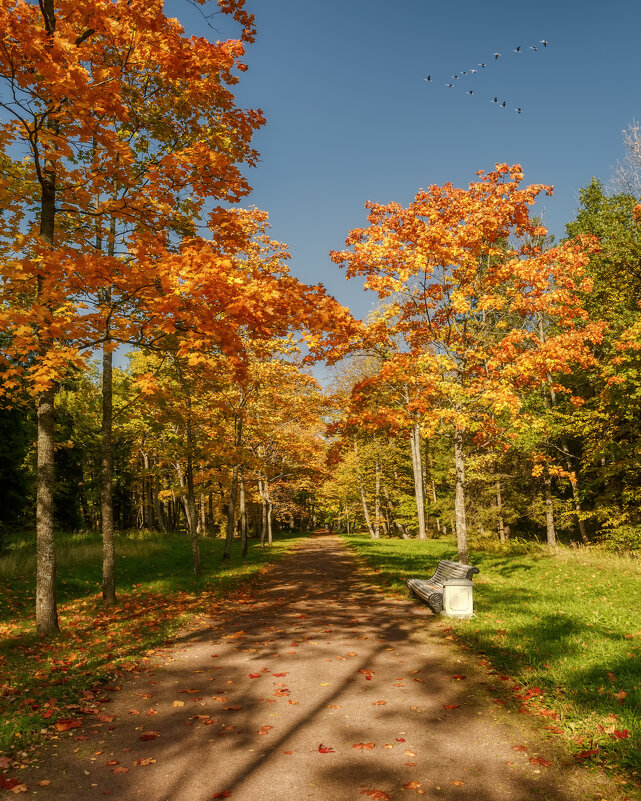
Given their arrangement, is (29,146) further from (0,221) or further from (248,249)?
(248,249)

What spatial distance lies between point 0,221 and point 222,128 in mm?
4133

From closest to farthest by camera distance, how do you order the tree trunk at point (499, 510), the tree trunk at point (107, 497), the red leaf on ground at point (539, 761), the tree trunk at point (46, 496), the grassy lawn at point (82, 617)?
the red leaf on ground at point (539, 761), the grassy lawn at point (82, 617), the tree trunk at point (46, 496), the tree trunk at point (107, 497), the tree trunk at point (499, 510)

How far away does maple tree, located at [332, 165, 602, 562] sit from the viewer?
1058cm

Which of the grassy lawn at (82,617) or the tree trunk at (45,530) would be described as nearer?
the grassy lawn at (82,617)

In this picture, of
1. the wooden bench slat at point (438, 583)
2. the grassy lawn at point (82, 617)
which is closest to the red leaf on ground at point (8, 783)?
the grassy lawn at point (82, 617)

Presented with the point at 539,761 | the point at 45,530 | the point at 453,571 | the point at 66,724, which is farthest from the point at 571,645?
the point at 45,530

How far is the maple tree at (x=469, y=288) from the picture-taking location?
10.6 metres

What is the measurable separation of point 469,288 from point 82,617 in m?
11.1

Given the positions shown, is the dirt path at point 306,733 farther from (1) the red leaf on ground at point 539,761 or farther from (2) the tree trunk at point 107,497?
(2) the tree trunk at point 107,497

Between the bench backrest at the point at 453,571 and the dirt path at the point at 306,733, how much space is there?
1.57 metres

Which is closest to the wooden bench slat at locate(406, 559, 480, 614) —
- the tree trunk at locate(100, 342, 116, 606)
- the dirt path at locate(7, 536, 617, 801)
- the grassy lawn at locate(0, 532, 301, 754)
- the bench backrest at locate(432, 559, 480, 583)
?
the bench backrest at locate(432, 559, 480, 583)

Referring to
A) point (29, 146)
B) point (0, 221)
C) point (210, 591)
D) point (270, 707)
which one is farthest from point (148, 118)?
point (210, 591)

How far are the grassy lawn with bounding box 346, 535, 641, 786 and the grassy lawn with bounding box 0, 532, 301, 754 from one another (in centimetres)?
513

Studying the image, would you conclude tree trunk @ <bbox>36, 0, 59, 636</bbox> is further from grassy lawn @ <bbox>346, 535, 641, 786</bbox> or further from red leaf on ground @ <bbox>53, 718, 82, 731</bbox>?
grassy lawn @ <bbox>346, 535, 641, 786</bbox>
